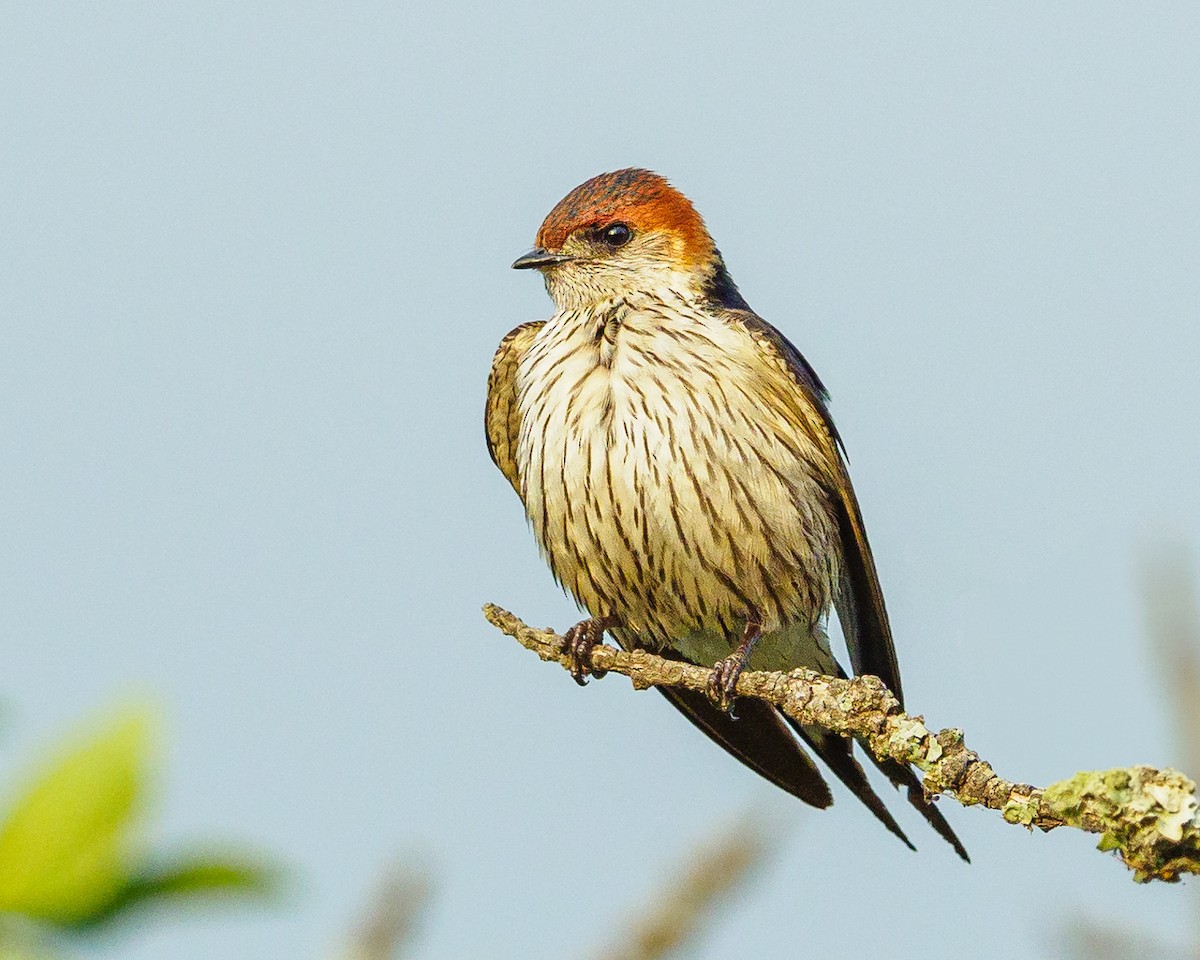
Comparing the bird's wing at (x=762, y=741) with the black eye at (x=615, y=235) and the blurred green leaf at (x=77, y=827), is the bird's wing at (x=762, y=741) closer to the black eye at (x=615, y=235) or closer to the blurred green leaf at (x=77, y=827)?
the black eye at (x=615, y=235)

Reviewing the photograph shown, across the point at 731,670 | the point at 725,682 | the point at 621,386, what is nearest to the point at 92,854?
the point at 725,682

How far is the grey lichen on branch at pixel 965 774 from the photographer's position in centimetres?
335

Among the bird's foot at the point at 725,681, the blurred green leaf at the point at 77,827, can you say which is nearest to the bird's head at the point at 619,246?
the bird's foot at the point at 725,681

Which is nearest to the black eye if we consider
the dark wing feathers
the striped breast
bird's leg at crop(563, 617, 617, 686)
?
the striped breast

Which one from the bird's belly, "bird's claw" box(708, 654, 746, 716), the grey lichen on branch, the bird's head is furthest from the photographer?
the bird's head

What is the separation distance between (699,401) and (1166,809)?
4.06 m

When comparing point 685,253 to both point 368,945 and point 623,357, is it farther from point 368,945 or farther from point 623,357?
point 368,945

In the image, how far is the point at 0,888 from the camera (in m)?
0.94

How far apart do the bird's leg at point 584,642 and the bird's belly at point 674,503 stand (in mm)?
109

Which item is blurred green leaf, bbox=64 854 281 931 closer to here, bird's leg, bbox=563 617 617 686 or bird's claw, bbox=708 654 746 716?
bird's claw, bbox=708 654 746 716

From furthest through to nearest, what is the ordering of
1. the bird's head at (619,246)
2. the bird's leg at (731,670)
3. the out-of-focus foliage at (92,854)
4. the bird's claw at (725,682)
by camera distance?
the bird's head at (619,246), the bird's leg at (731,670), the bird's claw at (725,682), the out-of-focus foliage at (92,854)

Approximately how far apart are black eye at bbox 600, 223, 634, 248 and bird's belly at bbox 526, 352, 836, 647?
3.66 feet

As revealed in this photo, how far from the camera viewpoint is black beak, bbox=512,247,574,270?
812 centimetres

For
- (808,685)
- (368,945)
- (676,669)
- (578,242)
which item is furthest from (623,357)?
(368,945)
